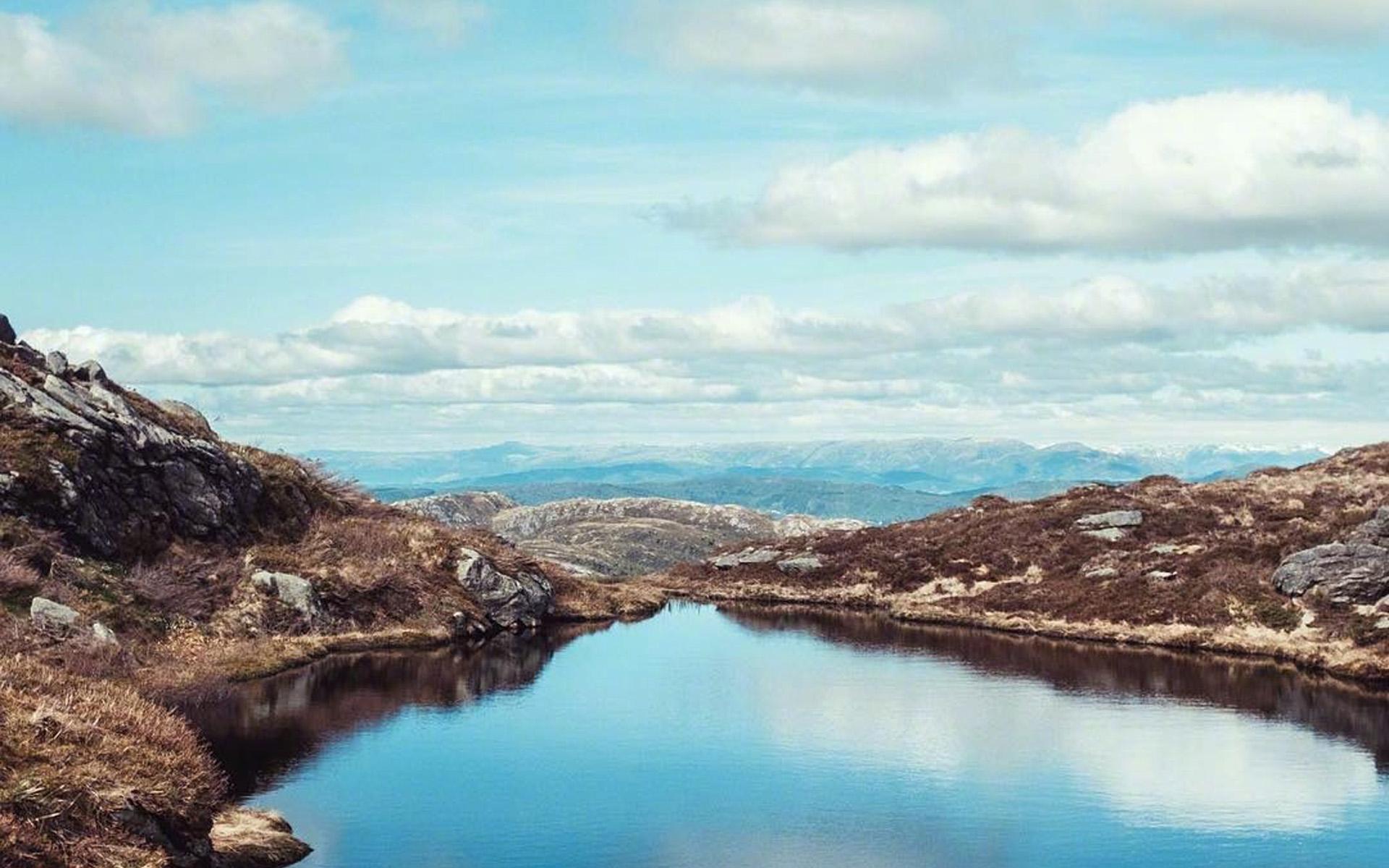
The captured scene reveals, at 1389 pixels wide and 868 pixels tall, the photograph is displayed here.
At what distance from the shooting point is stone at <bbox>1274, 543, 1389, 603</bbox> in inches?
3233

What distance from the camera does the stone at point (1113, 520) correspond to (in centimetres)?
11191

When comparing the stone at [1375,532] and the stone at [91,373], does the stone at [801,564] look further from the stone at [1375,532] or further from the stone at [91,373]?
the stone at [91,373]

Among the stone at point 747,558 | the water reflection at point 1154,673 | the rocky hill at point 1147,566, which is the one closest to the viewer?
the water reflection at point 1154,673

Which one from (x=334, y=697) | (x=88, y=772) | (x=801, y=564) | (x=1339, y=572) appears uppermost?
(x=1339, y=572)

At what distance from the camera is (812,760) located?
172 ft

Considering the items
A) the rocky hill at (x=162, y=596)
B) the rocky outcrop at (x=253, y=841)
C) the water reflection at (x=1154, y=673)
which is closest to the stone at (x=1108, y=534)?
the water reflection at (x=1154, y=673)

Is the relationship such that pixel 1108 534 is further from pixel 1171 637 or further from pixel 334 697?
pixel 334 697

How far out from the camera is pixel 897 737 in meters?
57.3

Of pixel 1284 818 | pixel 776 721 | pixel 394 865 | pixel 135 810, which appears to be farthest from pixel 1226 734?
pixel 135 810

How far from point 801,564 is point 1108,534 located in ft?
102

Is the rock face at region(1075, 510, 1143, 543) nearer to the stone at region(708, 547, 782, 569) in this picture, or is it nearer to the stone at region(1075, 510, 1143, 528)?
the stone at region(1075, 510, 1143, 528)

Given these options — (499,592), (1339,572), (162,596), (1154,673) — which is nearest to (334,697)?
(162,596)

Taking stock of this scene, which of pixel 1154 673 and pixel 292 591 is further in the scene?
pixel 292 591

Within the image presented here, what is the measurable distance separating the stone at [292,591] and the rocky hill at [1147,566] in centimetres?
5008
